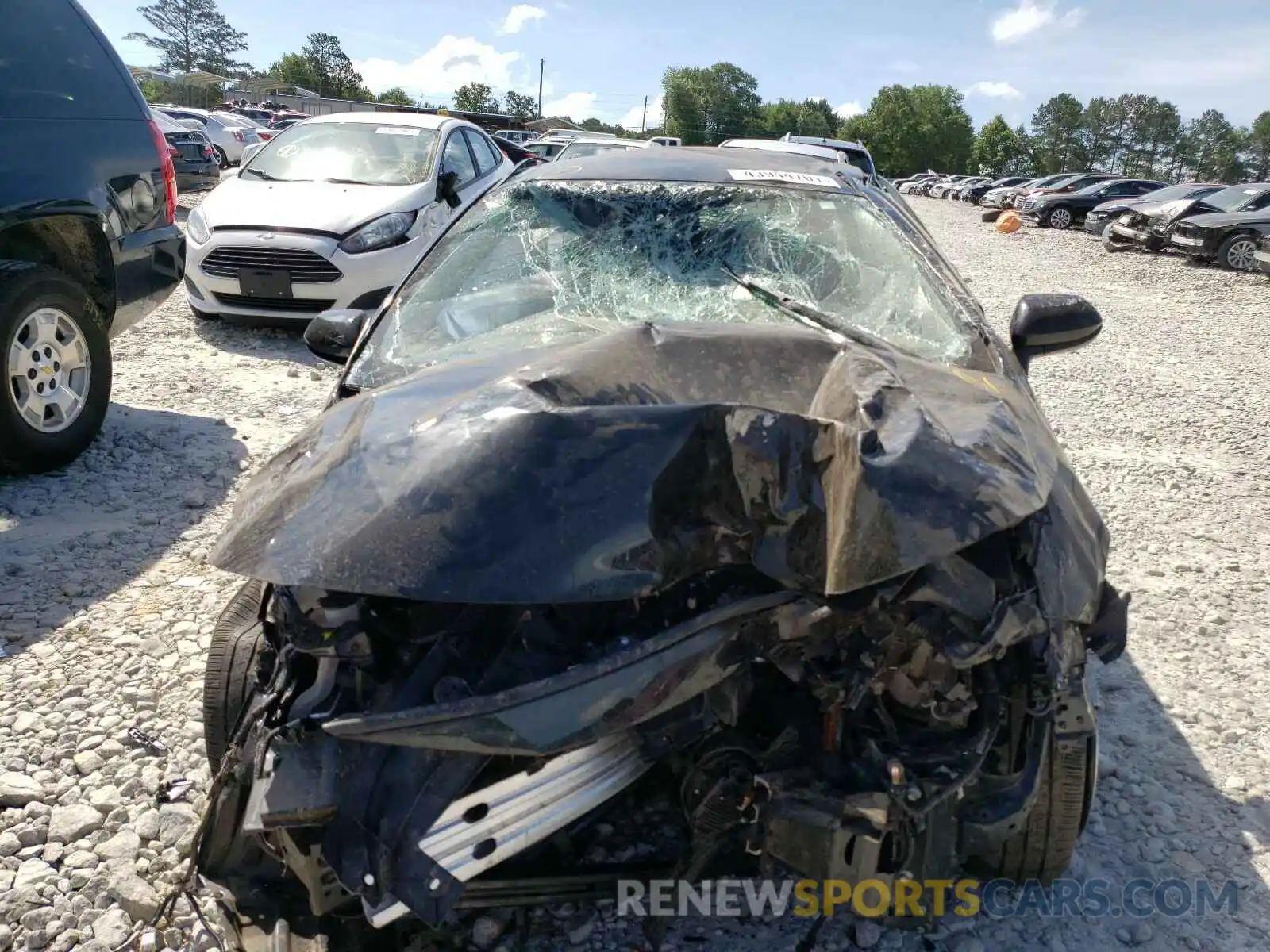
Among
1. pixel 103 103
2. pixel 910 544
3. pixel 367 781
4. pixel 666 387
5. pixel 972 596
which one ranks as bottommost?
pixel 367 781

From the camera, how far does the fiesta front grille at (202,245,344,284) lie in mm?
6617

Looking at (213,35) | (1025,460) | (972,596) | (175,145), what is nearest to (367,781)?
(972,596)

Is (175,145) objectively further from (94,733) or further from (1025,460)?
(1025,460)

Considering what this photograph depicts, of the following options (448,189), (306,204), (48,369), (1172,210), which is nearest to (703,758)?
(48,369)

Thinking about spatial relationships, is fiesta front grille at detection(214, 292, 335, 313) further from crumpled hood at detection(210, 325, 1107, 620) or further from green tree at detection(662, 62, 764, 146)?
green tree at detection(662, 62, 764, 146)

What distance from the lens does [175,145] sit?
15.9m

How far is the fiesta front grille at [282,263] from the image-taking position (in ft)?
21.7

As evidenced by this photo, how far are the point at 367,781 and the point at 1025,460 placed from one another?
1385 mm

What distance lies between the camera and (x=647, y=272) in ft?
9.41

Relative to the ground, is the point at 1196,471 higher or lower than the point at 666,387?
lower

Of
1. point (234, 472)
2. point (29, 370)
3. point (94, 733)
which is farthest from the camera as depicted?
point (234, 472)

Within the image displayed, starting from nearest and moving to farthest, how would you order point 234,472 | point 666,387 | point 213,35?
1. point 666,387
2. point 234,472
3. point 213,35

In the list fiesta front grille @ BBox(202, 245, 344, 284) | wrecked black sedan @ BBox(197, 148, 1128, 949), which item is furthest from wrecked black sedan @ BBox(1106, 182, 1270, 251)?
wrecked black sedan @ BBox(197, 148, 1128, 949)

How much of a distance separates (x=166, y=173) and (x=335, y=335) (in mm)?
2926
